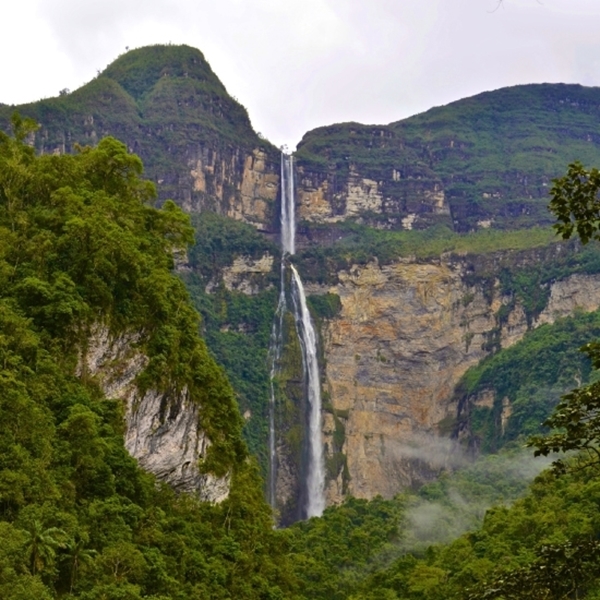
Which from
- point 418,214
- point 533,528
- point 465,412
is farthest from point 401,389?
point 533,528

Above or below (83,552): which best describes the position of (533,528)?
below

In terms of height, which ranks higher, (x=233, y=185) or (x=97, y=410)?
(x=233, y=185)

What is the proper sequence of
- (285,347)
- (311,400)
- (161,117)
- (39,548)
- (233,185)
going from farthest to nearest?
1. (161,117)
2. (233,185)
3. (285,347)
4. (311,400)
5. (39,548)

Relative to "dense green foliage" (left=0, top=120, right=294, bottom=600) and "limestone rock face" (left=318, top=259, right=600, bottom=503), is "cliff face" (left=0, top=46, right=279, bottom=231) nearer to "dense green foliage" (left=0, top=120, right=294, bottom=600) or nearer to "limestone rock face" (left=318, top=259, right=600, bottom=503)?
"limestone rock face" (left=318, top=259, right=600, bottom=503)

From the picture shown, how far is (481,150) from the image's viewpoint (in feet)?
362

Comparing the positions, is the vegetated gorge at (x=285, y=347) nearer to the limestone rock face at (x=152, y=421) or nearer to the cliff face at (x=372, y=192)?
the limestone rock face at (x=152, y=421)

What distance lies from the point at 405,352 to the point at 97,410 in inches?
2184

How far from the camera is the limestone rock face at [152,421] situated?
27.9m

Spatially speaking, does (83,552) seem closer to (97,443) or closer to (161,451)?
(97,443)

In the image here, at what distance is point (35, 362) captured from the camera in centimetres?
2523

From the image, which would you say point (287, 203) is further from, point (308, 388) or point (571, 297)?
point (571, 297)

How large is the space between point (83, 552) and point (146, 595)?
2808mm

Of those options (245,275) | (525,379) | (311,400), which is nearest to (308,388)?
(311,400)

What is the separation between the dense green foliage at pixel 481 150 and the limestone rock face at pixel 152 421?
64.0m
